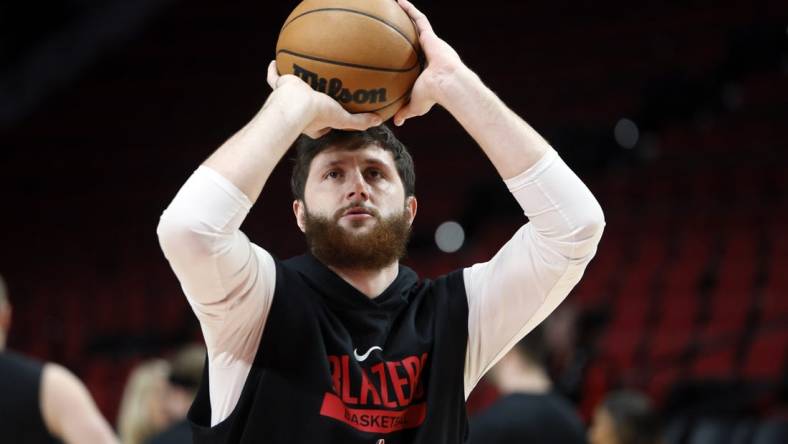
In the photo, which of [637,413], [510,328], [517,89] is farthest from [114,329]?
[510,328]

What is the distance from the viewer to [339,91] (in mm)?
2270

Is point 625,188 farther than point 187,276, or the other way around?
point 625,188

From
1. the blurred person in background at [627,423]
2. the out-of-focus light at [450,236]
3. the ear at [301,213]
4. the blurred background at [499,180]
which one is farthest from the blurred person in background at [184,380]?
the out-of-focus light at [450,236]

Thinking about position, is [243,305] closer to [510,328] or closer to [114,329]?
[510,328]

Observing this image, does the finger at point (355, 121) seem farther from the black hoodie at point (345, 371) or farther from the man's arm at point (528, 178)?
the black hoodie at point (345, 371)

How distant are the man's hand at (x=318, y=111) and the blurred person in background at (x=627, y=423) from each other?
2326 millimetres

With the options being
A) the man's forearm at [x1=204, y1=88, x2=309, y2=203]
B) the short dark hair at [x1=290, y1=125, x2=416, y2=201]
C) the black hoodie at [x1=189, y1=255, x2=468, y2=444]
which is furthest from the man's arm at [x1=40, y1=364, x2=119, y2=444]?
the man's forearm at [x1=204, y1=88, x2=309, y2=203]

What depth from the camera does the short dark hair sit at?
2373 millimetres

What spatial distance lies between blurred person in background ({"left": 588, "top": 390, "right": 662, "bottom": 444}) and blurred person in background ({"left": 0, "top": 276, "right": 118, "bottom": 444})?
1974 mm

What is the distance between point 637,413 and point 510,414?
85 cm

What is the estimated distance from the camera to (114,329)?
1099cm

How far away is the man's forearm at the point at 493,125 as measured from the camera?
7.40 feet

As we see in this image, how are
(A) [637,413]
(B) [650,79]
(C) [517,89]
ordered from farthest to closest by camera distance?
Answer: (C) [517,89] < (B) [650,79] < (A) [637,413]

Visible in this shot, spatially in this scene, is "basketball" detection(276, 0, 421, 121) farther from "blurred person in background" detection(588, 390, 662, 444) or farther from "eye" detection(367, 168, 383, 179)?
"blurred person in background" detection(588, 390, 662, 444)
